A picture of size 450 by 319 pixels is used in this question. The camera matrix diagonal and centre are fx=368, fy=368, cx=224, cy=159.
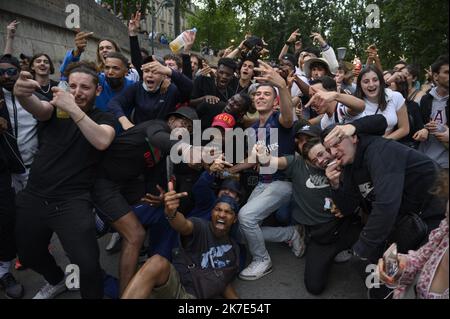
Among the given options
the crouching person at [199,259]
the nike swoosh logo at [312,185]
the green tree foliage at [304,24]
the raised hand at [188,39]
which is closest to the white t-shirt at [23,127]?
the crouching person at [199,259]

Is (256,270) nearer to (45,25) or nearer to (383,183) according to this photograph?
(383,183)

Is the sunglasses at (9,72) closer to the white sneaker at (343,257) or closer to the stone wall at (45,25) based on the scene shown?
the stone wall at (45,25)

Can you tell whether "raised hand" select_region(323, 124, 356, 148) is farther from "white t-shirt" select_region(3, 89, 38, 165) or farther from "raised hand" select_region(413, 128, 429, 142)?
"white t-shirt" select_region(3, 89, 38, 165)

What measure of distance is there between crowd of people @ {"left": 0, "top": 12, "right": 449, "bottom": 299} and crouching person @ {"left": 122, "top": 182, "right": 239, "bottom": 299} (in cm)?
1

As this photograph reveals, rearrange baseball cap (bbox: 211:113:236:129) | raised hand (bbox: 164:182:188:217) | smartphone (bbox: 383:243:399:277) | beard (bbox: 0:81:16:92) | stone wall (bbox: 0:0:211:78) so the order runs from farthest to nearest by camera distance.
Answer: stone wall (bbox: 0:0:211:78) → baseball cap (bbox: 211:113:236:129) → beard (bbox: 0:81:16:92) → raised hand (bbox: 164:182:188:217) → smartphone (bbox: 383:243:399:277)

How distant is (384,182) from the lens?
8.82 feet

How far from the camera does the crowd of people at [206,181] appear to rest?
107 inches

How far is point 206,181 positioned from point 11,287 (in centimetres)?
199

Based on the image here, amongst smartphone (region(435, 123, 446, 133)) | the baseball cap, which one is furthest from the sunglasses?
smartphone (region(435, 123, 446, 133))

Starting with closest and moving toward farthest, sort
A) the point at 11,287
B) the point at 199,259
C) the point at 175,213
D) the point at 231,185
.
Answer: the point at 175,213, the point at 199,259, the point at 11,287, the point at 231,185

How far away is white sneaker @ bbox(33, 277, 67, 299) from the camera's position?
Answer: 3.17 meters

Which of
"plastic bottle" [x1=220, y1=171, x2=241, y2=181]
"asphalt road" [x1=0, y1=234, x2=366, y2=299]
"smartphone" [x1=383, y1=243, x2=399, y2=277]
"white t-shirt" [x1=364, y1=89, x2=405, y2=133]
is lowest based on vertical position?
"asphalt road" [x1=0, y1=234, x2=366, y2=299]

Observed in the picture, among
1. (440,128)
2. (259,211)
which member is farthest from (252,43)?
(259,211)
